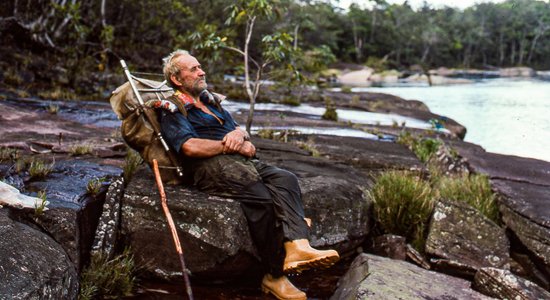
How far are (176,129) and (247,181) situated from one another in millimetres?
708

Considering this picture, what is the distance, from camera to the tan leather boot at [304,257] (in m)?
3.66

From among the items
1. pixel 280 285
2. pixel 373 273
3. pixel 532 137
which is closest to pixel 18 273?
pixel 280 285

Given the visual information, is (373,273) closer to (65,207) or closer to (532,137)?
(65,207)

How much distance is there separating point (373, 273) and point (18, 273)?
2.34 meters

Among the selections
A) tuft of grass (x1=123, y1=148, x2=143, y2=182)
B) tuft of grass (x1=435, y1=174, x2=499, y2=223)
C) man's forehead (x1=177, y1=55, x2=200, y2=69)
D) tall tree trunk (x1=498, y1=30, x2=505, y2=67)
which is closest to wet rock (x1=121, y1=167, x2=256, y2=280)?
tuft of grass (x1=123, y1=148, x2=143, y2=182)

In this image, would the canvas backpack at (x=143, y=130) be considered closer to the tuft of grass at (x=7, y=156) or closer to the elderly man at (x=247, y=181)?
the elderly man at (x=247, y=181)

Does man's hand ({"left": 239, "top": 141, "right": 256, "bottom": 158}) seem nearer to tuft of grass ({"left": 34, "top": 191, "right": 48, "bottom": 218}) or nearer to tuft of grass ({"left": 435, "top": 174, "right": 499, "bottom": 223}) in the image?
tuft of grass ({"left": 34, "top": 191, "right": 48, "bottom": 218})

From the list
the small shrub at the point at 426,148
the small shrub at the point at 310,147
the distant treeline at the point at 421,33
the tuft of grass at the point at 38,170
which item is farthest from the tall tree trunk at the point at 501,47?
the tuft of grass at the point at 38,170

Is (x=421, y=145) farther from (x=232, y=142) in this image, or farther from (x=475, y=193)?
(x=232, y=142)

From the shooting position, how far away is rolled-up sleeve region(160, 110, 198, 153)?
4.15 meters

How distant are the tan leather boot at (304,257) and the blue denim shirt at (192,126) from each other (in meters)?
1.17

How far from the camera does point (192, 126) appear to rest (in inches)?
173

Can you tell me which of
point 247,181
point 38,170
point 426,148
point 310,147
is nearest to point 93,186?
point 38,170

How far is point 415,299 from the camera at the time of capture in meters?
3.52
